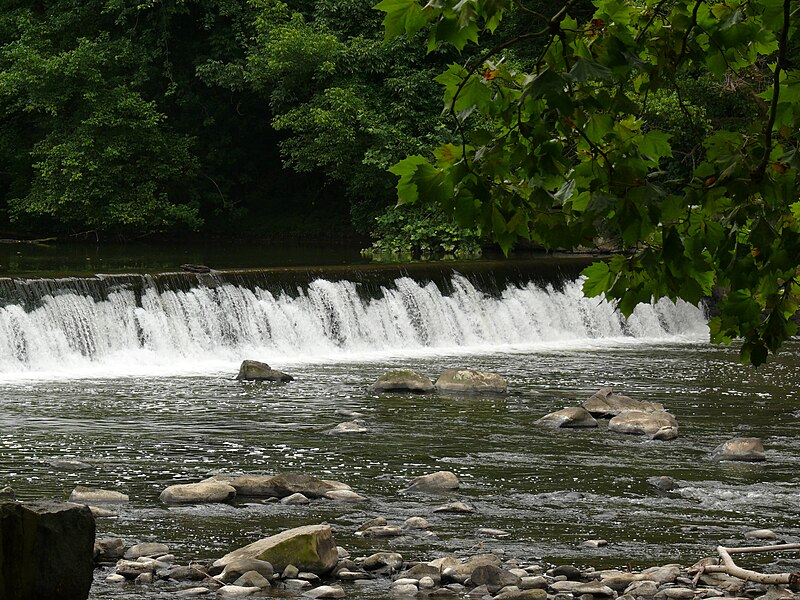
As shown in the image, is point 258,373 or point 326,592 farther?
point 258,373

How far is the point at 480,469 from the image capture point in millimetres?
11914

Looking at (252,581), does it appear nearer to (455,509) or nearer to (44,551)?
(44,551)

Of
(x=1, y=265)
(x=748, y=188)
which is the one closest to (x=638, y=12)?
(x=748, y=188)

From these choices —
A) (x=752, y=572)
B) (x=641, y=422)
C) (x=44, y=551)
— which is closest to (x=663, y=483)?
(x=641, y=422)

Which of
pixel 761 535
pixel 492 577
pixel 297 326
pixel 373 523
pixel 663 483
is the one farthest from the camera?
pixel 297 326

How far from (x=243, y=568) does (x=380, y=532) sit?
1.37 m

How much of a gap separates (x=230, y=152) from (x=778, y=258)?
104ft

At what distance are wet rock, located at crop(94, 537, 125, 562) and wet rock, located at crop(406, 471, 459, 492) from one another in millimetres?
2873

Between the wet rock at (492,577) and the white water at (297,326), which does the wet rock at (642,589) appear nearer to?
the wet rock at (492,577)

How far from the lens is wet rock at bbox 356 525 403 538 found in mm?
9367

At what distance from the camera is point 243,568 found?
827 cm

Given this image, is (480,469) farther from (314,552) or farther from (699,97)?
(699,97)

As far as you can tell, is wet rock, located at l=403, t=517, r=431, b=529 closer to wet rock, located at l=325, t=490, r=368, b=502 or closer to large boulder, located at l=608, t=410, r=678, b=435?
wet rock, located at l=325, t=490, r=368, b=502

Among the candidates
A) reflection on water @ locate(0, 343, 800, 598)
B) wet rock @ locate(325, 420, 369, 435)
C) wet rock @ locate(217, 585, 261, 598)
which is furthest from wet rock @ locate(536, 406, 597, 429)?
wet rock @ locate(217, 585, 261, 598)
